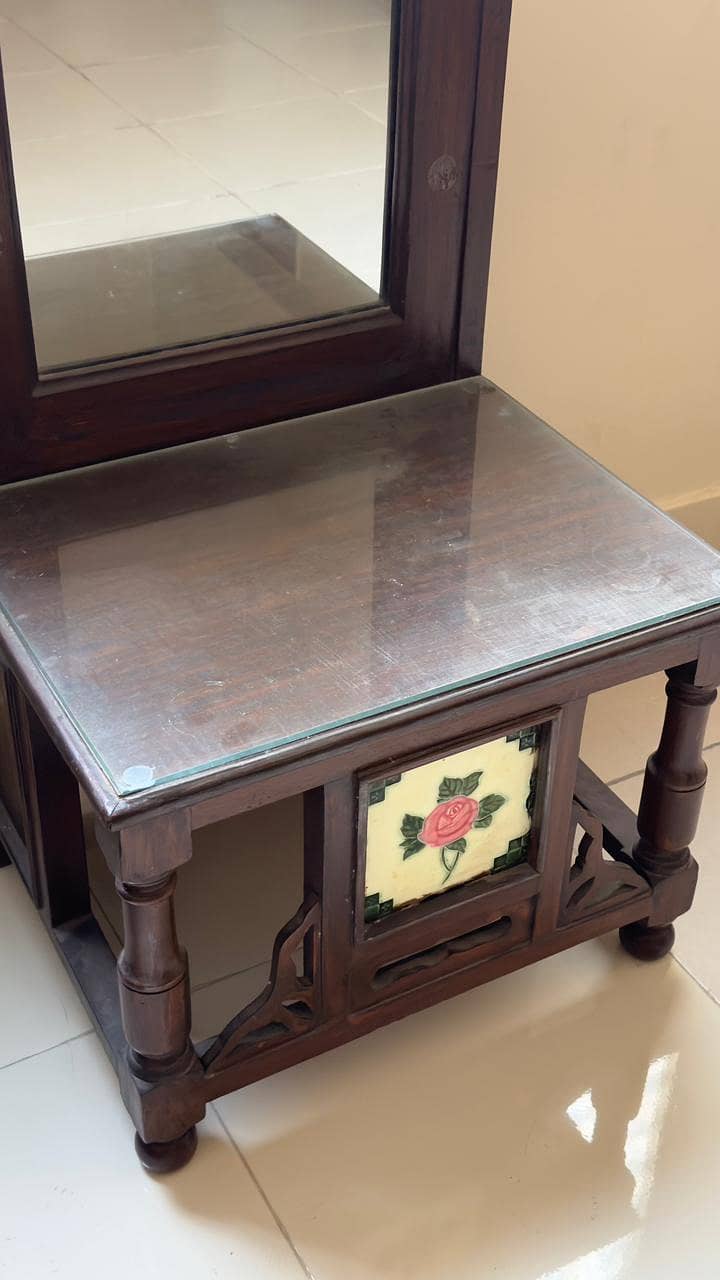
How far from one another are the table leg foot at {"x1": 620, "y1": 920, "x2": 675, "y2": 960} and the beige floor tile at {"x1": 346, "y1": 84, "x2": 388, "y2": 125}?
3.18ft

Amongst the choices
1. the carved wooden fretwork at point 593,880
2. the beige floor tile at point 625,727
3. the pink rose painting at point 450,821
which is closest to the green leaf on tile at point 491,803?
the pink rose painting at point 450,821

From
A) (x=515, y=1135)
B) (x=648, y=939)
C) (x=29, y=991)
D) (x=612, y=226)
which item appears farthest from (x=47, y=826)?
(x=612, y=226)

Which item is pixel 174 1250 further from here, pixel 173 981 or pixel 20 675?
pixel 20 675

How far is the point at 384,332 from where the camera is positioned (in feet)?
5.77

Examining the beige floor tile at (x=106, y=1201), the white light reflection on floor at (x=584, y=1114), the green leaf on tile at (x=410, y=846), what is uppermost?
the green leaf on tile at (x=410, y=846)

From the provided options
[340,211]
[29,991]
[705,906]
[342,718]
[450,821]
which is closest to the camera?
[342,718]

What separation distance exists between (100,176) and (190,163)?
97 mm

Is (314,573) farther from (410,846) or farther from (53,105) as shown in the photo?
(53,105)

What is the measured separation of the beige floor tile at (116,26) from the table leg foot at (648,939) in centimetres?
110

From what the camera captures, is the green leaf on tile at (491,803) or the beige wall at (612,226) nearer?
the green leaf on tile at (491,803)

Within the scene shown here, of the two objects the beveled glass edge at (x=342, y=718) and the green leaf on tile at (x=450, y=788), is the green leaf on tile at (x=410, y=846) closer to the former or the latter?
the green leaf on tile at (x=450, y=788)

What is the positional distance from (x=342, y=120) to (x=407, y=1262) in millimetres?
1178

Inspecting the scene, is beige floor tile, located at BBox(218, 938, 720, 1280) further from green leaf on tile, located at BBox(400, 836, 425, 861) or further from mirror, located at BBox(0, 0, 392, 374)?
Result: mirror, located at BBox(0, 0, 392, 374)

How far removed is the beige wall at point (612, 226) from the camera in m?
1.85
